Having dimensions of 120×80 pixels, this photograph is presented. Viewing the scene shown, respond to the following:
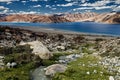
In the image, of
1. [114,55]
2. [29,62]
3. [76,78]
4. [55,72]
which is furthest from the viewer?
[114,55]

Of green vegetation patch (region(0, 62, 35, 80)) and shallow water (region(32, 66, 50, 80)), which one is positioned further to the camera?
shallow water (region(32, 66, 50, 80))

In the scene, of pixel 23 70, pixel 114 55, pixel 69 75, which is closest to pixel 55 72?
pixel 69 75

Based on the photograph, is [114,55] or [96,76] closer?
[96,76]

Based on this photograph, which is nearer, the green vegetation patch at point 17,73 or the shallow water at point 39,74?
the green vegetation patch at point 17,73

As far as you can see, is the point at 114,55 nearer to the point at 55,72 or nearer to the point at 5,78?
the point at 55,72

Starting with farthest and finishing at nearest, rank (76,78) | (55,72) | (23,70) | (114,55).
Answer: (114,55) < (23,70) < (55,72) < (76,78)

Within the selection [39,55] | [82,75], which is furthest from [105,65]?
[39,55]

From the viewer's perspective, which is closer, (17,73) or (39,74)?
(17,73)

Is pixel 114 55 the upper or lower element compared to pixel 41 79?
lower

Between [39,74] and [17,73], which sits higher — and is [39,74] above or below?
below
